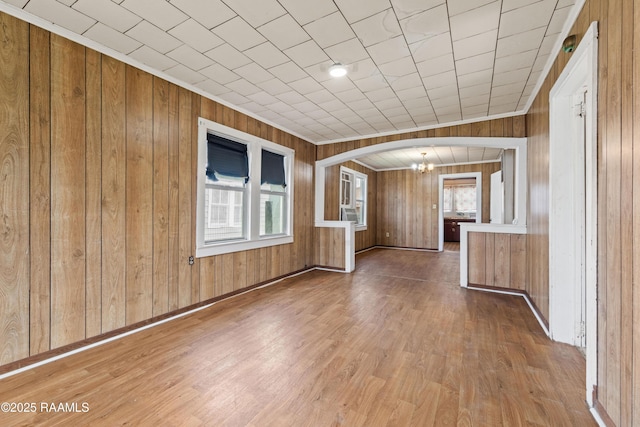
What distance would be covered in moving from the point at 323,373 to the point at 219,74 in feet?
A: 9.95

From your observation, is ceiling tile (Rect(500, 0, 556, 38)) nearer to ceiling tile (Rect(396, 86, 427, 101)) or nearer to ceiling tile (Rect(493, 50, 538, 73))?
ceiling tile (Rect(493, 50, 538, 73))

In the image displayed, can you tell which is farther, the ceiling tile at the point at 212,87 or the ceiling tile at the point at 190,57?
the ceiling tile at the point at 212,87

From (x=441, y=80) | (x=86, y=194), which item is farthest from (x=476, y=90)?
(x=86, y=194)

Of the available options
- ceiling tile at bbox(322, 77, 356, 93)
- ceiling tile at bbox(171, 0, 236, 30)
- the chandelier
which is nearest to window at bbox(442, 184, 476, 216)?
the chandelier

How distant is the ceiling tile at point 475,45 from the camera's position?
2.21m

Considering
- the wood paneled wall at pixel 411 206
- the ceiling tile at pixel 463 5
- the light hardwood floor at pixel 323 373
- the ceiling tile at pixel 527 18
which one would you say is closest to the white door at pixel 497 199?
the wood paneled wall at pixel 411 206

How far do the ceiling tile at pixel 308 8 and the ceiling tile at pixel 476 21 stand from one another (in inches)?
37.0

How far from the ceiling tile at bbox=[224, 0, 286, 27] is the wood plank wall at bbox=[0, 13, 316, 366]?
55.2 inches

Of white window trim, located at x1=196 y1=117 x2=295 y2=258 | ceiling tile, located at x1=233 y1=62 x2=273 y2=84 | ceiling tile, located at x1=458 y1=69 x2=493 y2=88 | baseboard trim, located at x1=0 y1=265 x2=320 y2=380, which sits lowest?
baseboard trim, located at x1=0 y1=265 x2=320 y2=380

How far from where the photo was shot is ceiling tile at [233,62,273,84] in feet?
8.96

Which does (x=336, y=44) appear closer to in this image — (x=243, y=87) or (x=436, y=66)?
(x=436, y=66)

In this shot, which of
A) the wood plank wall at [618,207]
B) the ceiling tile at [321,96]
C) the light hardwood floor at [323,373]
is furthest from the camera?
the ceiling tile at [321,96]

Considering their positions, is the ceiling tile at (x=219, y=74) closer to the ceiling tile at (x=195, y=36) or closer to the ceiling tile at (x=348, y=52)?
the ceiling tile at (x=195, y=36)

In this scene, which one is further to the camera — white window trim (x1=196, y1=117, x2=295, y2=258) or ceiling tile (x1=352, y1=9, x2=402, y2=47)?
white window trim (x1=196, y1=117, x2=295, y2=258)
